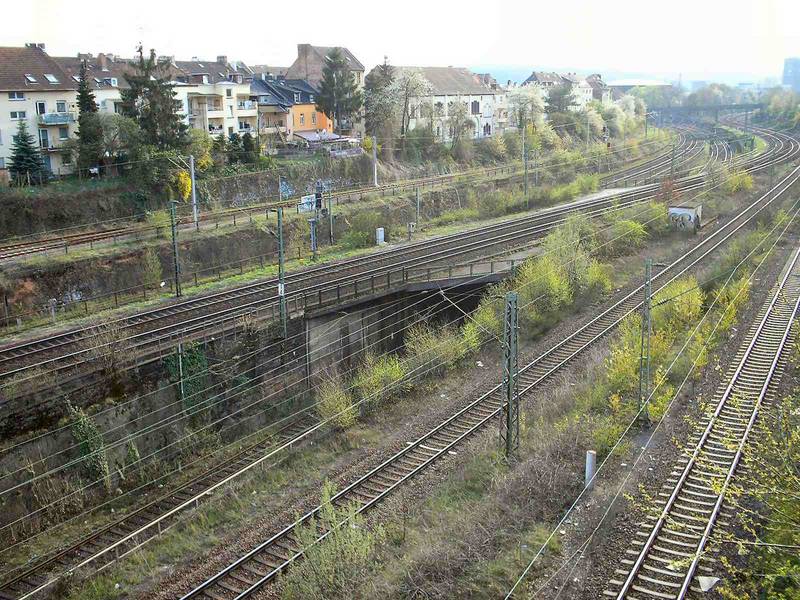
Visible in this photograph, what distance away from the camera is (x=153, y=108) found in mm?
40156

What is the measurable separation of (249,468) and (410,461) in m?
4.14

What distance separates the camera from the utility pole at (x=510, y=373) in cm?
1683

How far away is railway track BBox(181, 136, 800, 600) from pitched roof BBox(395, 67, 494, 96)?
127 feet

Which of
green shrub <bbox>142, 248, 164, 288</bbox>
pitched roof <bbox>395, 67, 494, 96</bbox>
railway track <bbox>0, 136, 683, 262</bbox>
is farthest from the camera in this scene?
pitched roof <bbox>395, 67, 494, 96</bbox>

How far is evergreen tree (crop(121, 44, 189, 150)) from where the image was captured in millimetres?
40281

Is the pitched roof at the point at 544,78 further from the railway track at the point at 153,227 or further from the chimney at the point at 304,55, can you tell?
the railway track at the point at 153,227

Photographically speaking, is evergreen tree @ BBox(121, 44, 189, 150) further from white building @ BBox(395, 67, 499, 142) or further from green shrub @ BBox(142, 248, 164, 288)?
white building @ BBox(395, 67, 499, 142)

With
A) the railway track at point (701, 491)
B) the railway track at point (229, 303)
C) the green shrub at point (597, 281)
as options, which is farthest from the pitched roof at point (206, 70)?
the railway track at point (701, 491)

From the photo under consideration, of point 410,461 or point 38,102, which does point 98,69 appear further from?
point 410,461

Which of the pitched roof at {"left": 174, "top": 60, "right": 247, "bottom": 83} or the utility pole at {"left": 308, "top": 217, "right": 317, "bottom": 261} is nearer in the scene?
the utility pole at {"left": 308, "top": 217, "right": 317, "bottom": 261}

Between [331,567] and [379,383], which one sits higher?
[379,383]

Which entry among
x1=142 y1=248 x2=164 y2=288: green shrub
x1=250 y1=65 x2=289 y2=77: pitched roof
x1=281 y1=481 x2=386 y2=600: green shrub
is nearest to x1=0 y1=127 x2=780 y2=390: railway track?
x1=142 y1=248 x2=164 y2=288: green shrub

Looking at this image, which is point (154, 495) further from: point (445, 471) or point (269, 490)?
point (445, 471)

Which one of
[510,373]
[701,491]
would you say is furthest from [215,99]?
[701,491]
